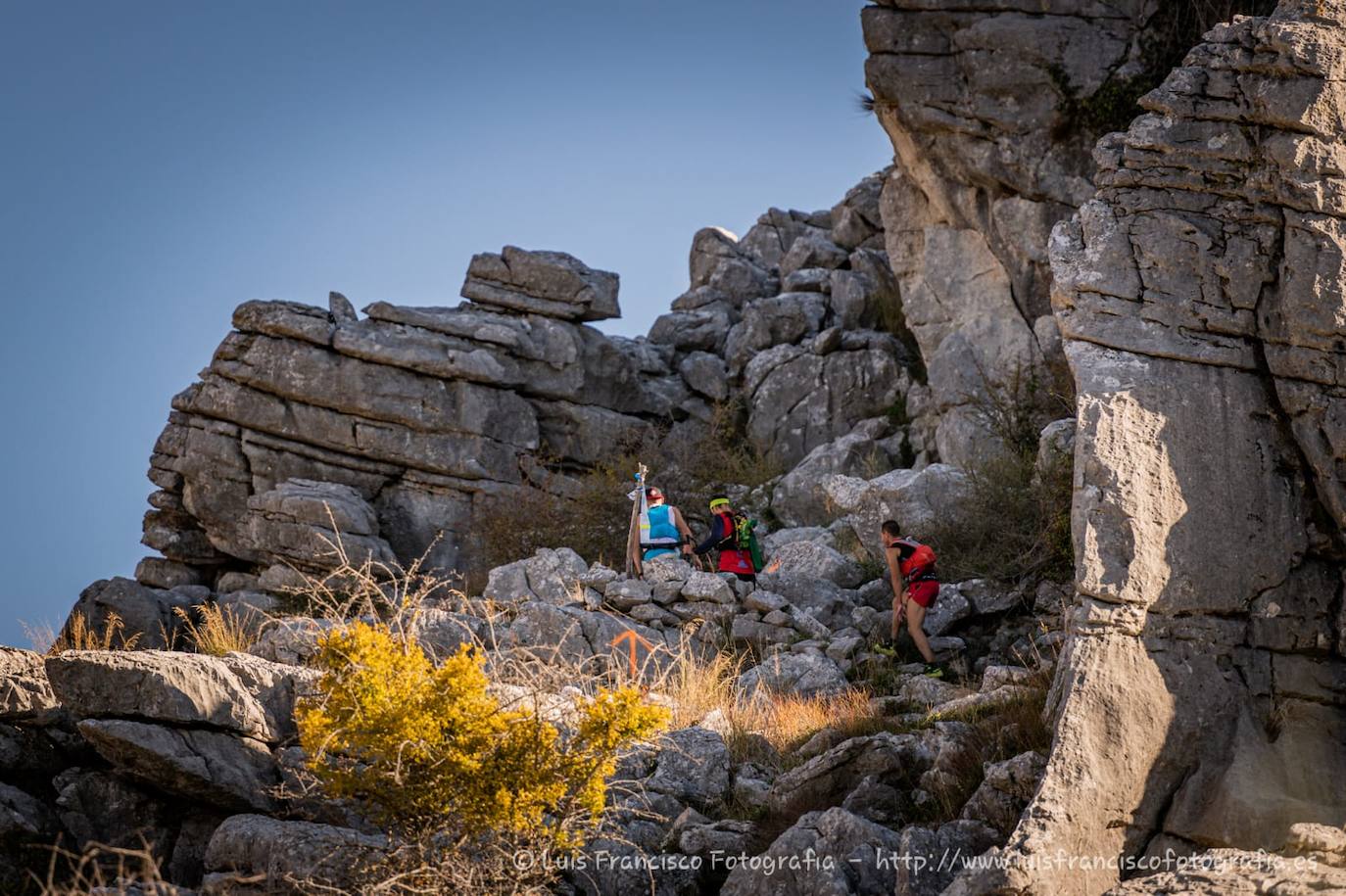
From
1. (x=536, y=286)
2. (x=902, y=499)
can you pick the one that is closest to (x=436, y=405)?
(x=536, y=286)

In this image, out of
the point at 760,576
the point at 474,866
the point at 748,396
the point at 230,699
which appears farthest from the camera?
the point at 748,396

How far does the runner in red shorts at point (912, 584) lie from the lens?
12773mm

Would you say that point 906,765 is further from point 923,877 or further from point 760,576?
point 760,576

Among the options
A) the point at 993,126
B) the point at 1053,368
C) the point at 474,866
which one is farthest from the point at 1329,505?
the point at 993,126

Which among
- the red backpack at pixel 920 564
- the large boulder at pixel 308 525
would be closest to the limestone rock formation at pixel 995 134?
the red backpack at pixel 920 564

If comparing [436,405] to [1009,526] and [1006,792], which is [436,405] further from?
[1006,792]

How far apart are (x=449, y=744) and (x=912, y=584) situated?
23.9 feet

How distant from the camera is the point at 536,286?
27.1 metres

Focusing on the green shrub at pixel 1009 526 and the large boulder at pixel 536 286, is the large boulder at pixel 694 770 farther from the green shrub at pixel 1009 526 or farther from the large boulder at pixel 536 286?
the large boulder at pixel 536 286

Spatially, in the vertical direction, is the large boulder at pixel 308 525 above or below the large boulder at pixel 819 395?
below

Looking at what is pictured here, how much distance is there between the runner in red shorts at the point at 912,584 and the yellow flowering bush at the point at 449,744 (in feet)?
20.1

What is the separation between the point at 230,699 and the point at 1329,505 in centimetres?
722

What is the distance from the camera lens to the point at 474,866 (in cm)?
680

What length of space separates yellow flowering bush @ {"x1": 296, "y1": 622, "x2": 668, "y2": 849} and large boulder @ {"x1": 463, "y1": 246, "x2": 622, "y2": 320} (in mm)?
20132
